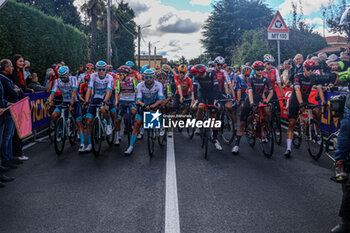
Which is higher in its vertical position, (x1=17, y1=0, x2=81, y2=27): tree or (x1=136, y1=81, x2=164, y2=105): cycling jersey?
(x1=17, y1=0, x2=81, y2=27): tree

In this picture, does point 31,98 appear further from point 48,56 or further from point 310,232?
point 48,56

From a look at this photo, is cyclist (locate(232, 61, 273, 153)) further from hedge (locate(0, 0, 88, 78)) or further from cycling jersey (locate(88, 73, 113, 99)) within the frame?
hedge (locate(0, 0, 88, 78))

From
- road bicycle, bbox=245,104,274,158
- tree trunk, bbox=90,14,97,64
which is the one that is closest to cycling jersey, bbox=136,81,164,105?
road bicycle, bbox=245,104,274,158

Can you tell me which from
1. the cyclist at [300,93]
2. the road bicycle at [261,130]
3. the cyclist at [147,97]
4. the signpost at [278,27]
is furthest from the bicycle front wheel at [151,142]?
the signpost at [278,27]

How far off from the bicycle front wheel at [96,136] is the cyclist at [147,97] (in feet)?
2.08

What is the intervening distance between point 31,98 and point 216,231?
25.2ft

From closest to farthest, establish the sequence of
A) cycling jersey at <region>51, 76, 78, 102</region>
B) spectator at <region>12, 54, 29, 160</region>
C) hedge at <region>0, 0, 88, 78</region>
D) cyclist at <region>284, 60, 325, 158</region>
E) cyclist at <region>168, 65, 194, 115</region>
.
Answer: cyclist at <region>284, 60, 325, 158</region>, spectator at <region>12, 54, 29, 160</region>, cycling jersey at <region>51, 76, 78, 102</region>, cyclist at <region>168, 65, 194, 115</region>, hedge at <region>0, 0, 88, 78</region>

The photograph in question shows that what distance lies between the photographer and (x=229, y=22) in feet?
135

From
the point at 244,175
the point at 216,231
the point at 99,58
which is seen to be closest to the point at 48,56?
the point at 244,175

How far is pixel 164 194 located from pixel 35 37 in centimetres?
1505

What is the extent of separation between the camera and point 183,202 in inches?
174

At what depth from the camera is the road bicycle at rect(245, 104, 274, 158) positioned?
7.01 m

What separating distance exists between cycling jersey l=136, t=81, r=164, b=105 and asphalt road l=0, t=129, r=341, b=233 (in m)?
1.43

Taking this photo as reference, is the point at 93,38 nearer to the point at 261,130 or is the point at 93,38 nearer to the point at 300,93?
the point at 261,130
